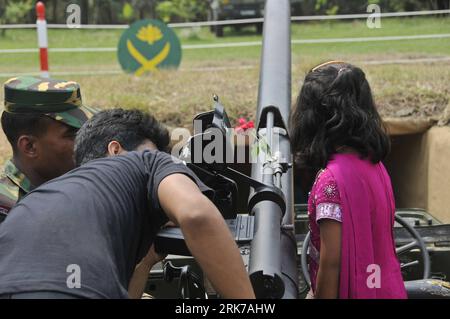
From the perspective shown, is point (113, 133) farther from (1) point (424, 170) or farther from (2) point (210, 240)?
(1) point (424, 170)

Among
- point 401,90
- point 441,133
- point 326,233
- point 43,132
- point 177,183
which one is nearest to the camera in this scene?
point 177,183

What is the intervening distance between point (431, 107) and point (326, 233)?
13.3 ft

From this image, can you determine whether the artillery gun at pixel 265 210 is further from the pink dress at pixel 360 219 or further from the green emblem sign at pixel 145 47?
the green emblem sign at pixel 145 47

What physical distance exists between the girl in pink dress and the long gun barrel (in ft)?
0.37

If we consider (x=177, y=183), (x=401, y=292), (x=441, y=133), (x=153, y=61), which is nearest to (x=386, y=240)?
(x=401, y=292)

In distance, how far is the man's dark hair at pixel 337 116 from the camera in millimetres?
2234

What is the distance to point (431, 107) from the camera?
5.98 meters

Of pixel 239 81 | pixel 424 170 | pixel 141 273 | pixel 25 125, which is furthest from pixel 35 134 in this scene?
pixel 239 81

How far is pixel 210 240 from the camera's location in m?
1.60

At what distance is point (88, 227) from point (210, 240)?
27cm

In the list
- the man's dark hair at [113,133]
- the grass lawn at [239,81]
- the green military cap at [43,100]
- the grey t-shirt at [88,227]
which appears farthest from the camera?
the grass lawn at [239,81]

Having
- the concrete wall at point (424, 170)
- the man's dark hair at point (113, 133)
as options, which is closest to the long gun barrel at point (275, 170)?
the man's dark hair at point (113, 133)

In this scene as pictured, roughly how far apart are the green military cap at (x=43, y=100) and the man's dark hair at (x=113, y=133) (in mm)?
709

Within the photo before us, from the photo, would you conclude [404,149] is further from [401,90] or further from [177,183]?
[177,183]
